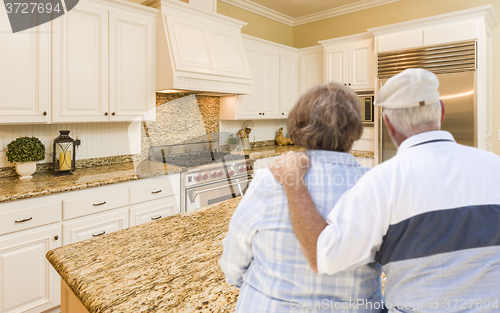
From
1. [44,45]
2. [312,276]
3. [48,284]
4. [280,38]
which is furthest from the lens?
[280,38]

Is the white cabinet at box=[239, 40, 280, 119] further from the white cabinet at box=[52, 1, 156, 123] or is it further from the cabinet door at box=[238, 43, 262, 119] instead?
the white cabinet at box=[52, 1, 156, 123]

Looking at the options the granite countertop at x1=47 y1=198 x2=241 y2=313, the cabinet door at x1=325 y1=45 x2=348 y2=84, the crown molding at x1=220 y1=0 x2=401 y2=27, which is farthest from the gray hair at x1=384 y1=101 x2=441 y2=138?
the crown molding at x1=220 y1=0 x2=401 y2=27

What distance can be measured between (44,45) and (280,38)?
11.7 feet

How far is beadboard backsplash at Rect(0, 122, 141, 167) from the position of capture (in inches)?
103

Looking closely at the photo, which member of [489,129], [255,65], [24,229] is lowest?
[24,229]

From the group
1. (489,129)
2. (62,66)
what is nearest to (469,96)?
(489,129)

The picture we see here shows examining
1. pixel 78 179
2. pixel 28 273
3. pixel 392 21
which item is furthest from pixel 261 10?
pixel 28 273

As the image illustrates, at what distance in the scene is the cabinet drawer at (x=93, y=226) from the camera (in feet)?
7.70

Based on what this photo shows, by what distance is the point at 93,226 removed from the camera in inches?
97.5

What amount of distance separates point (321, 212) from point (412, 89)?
340mm

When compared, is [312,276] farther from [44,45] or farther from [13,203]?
[44,45]

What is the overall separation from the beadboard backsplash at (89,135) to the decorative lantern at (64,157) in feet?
0.51

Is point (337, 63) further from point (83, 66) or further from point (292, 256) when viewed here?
point (292, 256)

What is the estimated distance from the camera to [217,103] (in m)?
4.20
